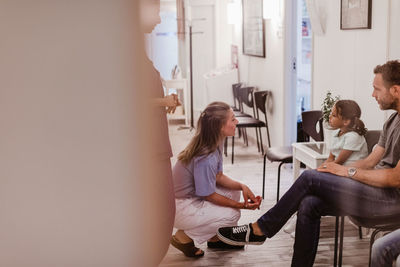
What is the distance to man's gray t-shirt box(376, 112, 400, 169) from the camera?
1.52 metres

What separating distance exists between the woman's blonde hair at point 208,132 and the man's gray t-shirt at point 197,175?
0.06ft

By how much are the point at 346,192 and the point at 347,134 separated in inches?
15.7

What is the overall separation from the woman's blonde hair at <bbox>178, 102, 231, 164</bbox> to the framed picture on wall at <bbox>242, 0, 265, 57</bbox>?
89.0 inches

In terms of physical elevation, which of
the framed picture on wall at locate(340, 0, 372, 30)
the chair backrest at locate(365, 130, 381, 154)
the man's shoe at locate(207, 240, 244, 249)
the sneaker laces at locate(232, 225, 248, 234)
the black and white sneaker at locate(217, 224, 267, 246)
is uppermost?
the framed picture on wall at locate(340, 0, 372, 30)

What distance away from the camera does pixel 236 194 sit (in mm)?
1865

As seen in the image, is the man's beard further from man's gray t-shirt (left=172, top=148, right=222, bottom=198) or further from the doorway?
the doorway

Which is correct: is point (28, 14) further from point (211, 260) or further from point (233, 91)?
point (233, 91)

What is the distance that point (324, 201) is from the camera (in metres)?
1.56

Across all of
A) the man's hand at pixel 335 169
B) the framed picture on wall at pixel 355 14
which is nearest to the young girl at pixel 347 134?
the man's hand at pixel 335 169

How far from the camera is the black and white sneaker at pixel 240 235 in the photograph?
1.62 meters

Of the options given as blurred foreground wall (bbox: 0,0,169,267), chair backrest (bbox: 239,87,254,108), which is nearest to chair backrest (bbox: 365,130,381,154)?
blurred foreground wall (bbox: 0,0,169,267)

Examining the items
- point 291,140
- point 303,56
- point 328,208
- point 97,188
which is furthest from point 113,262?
point 303,56

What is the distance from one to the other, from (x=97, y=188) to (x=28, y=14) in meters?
0.20

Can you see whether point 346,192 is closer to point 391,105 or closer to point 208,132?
point 391,105
